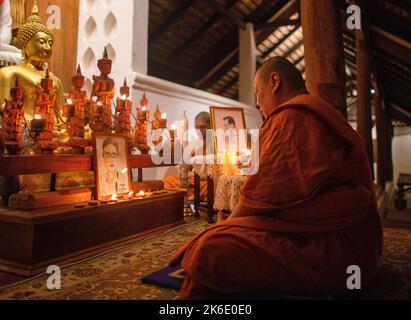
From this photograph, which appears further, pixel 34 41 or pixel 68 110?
pixel 34 41

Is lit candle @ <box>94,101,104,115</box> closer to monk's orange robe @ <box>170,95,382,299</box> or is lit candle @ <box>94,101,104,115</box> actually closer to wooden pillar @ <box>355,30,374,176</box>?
monk's orange robe @ <box>170,95,382,299</box>

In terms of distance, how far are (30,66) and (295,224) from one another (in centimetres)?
304

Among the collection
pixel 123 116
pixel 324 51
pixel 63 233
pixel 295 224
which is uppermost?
pixel 324 51

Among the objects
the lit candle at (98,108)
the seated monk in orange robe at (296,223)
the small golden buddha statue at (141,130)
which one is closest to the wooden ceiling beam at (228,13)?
the small golden buddha statue at (141,130)

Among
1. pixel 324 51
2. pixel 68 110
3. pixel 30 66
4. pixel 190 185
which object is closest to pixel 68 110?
pixel 68 110

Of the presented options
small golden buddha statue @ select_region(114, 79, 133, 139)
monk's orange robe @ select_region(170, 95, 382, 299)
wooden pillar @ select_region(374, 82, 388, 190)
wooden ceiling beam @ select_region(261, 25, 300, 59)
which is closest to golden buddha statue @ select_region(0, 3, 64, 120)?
small golden buddha statue @ select_region(114, 79, 133, 139)

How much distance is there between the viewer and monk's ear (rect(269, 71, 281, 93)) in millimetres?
1828

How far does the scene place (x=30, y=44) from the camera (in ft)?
10.8

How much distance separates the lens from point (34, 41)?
327cm

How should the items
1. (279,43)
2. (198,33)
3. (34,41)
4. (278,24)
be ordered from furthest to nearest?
1. (279,43)
2. (278,24)
3. (198,33)
4. (34,41)

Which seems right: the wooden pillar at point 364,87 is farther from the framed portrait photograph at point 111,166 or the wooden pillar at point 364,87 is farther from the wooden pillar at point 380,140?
the framed portrait photograph at point 111,166

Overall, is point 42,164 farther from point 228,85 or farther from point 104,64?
point 228,85

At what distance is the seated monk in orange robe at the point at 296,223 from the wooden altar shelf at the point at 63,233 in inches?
41.0

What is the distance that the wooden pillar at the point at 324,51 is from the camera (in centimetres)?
297
